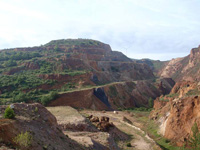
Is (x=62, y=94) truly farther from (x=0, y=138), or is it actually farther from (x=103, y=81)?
(x=0, y=138)

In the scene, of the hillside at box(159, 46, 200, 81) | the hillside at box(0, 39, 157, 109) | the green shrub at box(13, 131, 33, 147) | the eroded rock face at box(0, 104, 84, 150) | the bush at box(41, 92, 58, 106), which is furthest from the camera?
the hillside at box(159, 46, 200, 81)

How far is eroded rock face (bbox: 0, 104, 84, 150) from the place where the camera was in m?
8.89

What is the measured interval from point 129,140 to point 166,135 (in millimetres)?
4544

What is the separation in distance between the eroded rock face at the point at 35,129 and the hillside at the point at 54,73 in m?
23.2

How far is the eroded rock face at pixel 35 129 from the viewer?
889 centimetres

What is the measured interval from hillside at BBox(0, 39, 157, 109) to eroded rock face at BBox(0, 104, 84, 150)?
23.2m

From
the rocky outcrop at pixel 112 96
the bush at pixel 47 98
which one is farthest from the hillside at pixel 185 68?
the bush at pixel 47 98

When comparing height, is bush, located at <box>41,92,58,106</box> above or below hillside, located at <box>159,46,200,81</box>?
below

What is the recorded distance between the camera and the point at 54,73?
168 feet

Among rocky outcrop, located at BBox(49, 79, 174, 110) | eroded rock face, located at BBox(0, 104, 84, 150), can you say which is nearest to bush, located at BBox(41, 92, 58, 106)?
rocky outcrop, located at BBox(49, 79, 174, 110)

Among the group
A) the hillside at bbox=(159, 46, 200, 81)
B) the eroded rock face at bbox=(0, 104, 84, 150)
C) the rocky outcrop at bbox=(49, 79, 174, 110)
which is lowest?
the rocky outcrop at bbox=(49, 79, 174, 110)

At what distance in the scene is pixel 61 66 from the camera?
57.2 metres

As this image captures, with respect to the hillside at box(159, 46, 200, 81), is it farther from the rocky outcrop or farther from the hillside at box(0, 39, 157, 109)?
the rocky outcrop

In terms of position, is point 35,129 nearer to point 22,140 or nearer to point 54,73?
point 22,140
